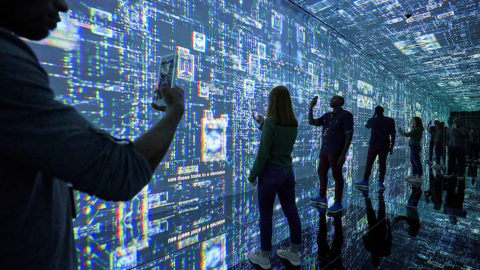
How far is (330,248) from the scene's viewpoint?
6.03 feet

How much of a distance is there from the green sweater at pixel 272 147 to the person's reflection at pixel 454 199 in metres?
2.23

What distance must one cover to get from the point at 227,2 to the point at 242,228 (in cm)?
286

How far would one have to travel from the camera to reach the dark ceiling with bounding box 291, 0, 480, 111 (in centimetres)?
400

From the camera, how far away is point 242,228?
2.20 meters

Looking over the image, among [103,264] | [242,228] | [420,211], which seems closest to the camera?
[103,264]

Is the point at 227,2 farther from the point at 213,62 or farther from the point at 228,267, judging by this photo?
the point at 228,267

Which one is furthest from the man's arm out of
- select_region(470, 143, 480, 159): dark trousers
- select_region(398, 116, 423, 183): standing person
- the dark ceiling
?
select_region(470, 143, 480, 159): dark trousers

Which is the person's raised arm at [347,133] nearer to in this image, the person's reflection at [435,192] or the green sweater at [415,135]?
the person's reflection at [435,192]

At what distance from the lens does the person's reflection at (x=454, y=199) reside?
2687 millimetres

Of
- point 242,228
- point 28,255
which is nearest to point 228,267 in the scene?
point 242,228

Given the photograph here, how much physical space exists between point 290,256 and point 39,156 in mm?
1671

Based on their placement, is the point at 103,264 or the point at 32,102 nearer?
the point at 32,102

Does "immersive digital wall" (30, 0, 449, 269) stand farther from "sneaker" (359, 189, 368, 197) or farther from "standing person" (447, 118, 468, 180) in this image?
"standing person" (447, 118, 468, 180)

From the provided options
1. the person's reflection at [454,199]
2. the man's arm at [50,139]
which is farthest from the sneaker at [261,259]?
the person's reflection at [454,199]
